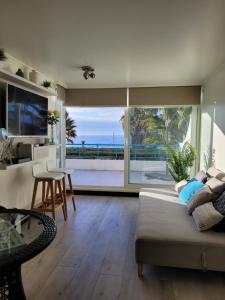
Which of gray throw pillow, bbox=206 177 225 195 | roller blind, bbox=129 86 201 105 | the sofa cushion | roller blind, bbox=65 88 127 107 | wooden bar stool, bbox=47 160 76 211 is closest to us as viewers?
gray throw pillow, bbox=206 177 225 195

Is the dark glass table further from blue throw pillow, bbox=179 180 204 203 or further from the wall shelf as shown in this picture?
blue throw pillow, bbox=179 180 204 203

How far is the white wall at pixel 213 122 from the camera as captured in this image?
134 inches

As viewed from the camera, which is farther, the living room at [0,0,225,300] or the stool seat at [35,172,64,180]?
the stool seat at [35,172,64,180]

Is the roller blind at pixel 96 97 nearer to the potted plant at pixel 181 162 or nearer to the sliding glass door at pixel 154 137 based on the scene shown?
the sliding glass door at pixel 154 137

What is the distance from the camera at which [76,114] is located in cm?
645

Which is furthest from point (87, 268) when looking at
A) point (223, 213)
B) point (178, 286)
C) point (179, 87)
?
point (179, 87)

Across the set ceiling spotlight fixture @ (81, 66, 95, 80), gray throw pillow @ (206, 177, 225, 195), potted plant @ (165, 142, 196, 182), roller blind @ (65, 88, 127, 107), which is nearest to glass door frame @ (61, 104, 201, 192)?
roller blind @ (65, 88, 127, 107)

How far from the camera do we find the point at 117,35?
241 cm

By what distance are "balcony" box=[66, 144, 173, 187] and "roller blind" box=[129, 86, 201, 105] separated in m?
0.97

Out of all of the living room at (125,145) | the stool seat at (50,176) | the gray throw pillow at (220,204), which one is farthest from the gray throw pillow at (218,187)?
the stool seat at (50,176)

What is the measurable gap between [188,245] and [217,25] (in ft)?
6.59

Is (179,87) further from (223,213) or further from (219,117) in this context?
(223,213)

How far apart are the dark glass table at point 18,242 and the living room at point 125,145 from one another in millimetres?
10

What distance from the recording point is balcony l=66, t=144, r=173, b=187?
518 cm
